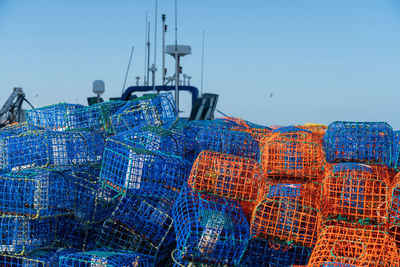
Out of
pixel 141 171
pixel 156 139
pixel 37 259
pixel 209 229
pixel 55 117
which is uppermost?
pixel 55 117

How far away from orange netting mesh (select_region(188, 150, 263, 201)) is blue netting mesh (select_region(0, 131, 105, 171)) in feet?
3.89

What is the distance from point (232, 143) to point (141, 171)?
1019 mm

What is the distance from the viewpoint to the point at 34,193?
11.0 ft

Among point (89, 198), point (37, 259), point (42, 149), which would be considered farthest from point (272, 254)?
point (42, 149)

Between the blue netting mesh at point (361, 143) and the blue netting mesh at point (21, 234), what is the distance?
2.44 meters

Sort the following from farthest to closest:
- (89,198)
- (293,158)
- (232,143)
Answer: (232,143), (89,198), (293,158)

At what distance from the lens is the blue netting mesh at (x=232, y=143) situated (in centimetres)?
416

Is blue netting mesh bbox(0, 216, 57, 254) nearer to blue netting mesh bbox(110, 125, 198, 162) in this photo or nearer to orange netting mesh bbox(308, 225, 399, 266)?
blue netting mesh bbox(110, 125, 198, 162)

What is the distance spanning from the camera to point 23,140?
3793mm

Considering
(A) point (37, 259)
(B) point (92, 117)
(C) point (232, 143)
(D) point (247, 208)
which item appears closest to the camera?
(A) point (37, 259)

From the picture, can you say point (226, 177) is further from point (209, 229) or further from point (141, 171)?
point (141, 171)

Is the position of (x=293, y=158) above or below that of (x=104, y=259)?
above

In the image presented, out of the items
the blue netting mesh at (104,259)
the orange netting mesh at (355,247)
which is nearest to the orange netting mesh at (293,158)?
the orange netting mesh at (355,247)

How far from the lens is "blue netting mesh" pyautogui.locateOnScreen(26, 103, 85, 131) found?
15.3ft
